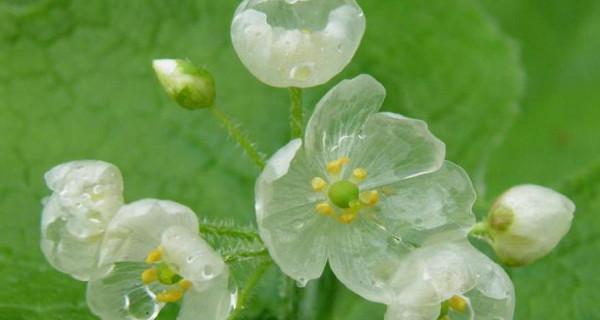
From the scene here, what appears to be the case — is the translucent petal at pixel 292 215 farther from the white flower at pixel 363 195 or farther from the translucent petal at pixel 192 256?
the translucent petal at pixel 192 256

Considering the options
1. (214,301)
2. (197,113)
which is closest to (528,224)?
(214,301)

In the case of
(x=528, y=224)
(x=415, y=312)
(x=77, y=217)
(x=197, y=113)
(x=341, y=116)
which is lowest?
(x=197, y=113)

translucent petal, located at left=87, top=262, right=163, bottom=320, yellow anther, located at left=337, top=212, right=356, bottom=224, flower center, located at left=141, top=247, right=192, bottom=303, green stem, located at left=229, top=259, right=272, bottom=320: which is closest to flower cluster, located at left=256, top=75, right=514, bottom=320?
yellow anther, located at left=337, top=212, right=356, bottom=224

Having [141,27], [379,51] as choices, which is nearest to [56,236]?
[141,27]

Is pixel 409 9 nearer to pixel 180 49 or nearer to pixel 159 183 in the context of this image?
pixel 180 49

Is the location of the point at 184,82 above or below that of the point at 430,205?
above

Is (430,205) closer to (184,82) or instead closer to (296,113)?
(296,113)

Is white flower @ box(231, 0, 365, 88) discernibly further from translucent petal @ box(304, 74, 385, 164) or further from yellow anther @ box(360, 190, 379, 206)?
yellow anther @ box(360, 190, 379, 206)
